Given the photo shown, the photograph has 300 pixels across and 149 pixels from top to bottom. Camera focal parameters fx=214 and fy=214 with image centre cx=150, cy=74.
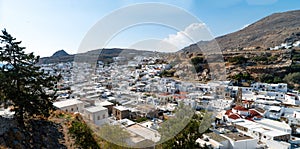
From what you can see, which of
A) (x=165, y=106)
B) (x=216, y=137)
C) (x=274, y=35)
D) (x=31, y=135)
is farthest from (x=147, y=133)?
(x=274, y=35)

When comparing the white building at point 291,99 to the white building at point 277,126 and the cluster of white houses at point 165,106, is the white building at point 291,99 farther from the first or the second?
the white building at point 277,126

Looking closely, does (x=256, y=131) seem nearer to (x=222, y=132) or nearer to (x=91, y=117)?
(x=222, y=132)

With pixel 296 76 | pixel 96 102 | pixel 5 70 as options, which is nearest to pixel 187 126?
pixel 5 70

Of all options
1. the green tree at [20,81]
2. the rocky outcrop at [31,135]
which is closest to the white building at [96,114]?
the rocky outcrop at [31,135]

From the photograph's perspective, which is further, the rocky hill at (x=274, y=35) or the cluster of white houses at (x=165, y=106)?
the rocky hill at (x=274, y=35)

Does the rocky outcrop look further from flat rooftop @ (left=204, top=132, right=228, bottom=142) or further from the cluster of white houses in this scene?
flat rooftop @ (left=204, top=132, right=228, bottom=142)

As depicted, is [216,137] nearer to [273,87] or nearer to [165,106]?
[165,106]
